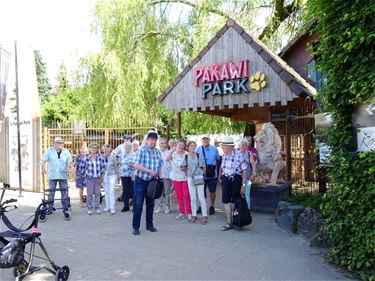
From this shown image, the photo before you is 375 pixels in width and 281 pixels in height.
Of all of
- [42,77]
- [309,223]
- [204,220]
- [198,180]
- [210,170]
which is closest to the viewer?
[309,223]

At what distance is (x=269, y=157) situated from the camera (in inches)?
359

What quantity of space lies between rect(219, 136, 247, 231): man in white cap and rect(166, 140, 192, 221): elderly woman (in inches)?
44.5

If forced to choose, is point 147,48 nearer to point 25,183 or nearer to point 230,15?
point 230,15

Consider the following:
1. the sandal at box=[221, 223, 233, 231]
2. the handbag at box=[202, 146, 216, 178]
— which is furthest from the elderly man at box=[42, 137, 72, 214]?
the sandal at box=[221, 223, 233, 231]

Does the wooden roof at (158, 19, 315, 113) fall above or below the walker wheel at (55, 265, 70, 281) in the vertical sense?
above

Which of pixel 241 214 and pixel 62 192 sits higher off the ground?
pixel 62 192

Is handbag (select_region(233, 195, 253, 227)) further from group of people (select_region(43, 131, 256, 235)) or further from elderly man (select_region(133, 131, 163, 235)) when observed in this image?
elderly man (select_region(133, 131, 163, 235))

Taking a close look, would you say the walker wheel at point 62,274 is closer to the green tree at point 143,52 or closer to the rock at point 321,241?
the rock at point 321,241

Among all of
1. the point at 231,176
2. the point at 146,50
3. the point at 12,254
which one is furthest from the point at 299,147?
the point at 12,254

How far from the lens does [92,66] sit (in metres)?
15.1

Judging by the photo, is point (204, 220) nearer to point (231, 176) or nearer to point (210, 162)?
point (231, 176)

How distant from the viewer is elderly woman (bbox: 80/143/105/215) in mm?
8703

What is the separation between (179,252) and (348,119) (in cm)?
297

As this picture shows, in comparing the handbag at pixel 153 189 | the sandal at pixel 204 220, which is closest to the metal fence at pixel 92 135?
the sandal at pixel 204 220
